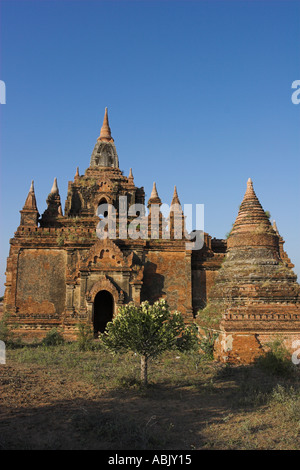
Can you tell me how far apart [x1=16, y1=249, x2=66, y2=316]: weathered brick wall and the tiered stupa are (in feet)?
29.3

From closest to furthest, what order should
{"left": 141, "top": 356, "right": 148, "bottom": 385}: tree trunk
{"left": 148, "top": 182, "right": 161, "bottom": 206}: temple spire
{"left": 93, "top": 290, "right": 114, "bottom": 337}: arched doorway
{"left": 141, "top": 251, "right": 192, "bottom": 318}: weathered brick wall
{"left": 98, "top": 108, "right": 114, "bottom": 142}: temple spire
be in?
{"left": 141, "top": 356, "right": 148, "bottom": 385}: tree trunk → {"left": 141, "top": 251, "right": 192, "bottom": 318}: weathered brick wall → {"left": 93, "top": 290, "right": 114, "bottom": 337}: arched doorway → {"left": 148, "top": 182, "right": 161, "bottom": 206}: temple spire → {"left": 98, "top": 108, "right": 114, "bottom": 142}: temple spire

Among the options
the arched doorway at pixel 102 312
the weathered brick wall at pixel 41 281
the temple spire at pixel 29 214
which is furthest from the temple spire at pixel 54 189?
the arched doorway at pixel 102 312

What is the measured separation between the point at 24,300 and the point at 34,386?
37.5 feet

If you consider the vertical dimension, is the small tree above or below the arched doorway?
below

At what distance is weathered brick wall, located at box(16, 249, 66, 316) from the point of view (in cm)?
2156

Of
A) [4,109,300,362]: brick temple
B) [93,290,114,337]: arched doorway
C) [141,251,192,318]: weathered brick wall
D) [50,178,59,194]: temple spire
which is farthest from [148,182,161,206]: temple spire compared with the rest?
[50,178,59,194]: temple spire

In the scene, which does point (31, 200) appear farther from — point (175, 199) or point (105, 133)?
point (105, 133)

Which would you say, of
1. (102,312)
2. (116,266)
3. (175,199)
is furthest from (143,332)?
(175,199)

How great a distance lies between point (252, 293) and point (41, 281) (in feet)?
39.7

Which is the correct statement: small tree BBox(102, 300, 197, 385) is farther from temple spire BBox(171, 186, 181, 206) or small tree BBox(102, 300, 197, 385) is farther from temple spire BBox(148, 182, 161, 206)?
temple spire BBox(148, 182, 161, 206)

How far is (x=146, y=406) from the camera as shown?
915 cm

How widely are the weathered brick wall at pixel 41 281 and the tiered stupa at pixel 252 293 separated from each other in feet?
29.3
